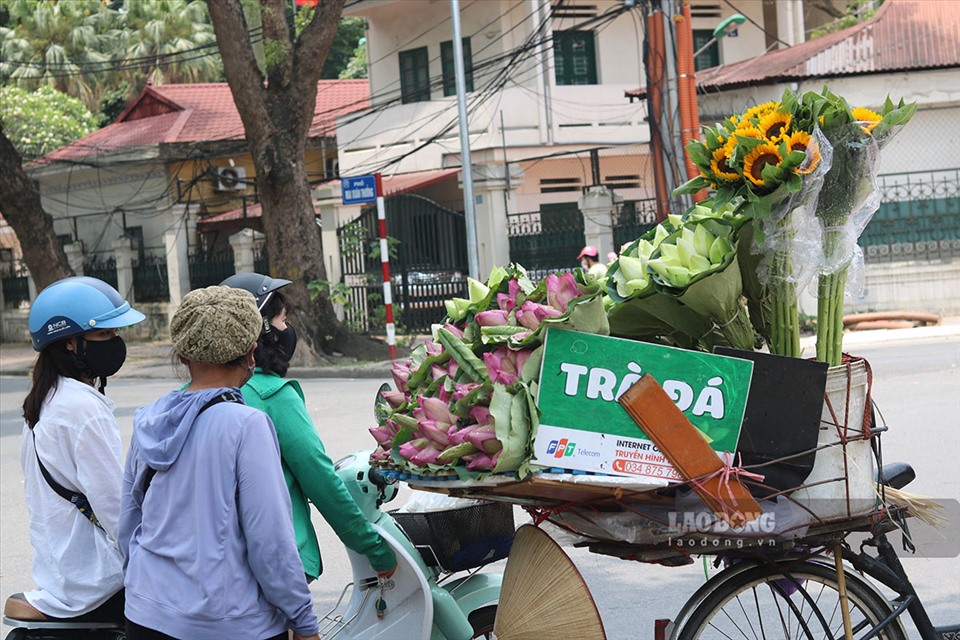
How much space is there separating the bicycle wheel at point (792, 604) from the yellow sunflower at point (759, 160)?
1.07 m

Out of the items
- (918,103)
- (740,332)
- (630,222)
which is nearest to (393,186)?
(630,222)

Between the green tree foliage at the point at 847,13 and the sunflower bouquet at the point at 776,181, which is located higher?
the green tree foliage at the point at 847,13

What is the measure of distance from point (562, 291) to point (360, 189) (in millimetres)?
14459

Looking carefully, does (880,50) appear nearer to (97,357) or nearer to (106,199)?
(97,357)

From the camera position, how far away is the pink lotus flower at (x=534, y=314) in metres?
2.95

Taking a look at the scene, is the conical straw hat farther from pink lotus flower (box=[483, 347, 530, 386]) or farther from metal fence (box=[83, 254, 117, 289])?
metal fence (box=[83, 254, 117, 289])

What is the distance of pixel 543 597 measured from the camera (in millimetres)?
3117

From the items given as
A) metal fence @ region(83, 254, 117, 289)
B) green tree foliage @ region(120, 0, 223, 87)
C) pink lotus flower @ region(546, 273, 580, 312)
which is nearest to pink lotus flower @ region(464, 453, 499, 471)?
pink lotus flower @ region(546, 273, 580, 312)

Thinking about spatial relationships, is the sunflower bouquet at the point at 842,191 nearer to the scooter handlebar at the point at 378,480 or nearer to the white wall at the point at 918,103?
the scooter handlebar at the point at 378,480

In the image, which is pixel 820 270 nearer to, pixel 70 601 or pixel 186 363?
pixel 186 363

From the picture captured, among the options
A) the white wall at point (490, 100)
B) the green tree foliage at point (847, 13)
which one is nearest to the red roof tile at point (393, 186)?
the white wall at point (490, 100)

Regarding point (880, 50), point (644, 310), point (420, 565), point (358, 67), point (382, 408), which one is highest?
point (358, 67)

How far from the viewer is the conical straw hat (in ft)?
10.1

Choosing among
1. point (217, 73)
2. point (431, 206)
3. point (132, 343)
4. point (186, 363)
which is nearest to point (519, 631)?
point (186, 363)
